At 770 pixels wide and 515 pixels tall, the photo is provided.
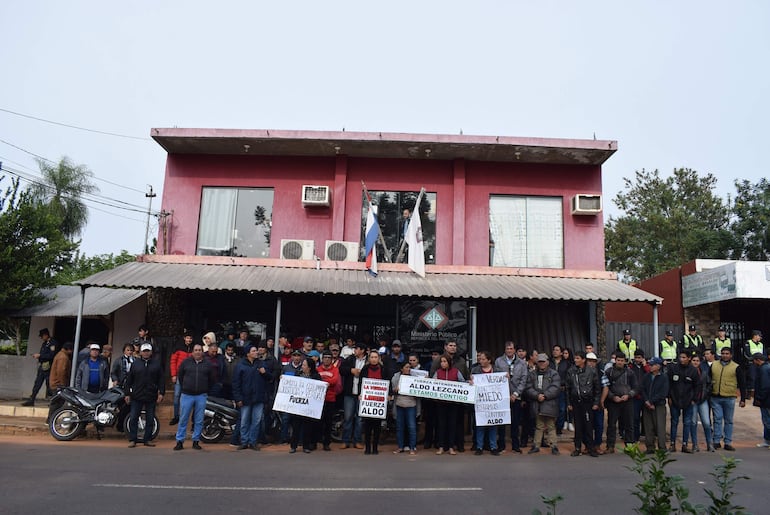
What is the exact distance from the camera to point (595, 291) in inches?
530

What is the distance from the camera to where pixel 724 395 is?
36.9 feet

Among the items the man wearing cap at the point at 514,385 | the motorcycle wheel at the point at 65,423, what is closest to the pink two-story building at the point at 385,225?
the man wearing cap at the point at 514,385

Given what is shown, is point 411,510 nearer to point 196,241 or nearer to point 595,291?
point 595,291

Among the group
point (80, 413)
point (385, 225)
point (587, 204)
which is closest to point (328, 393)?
point (80, 413)

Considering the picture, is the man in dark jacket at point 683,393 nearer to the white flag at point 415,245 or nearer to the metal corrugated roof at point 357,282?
the metal corrugated roof at point 357,282

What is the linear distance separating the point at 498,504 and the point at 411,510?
3.49 ft

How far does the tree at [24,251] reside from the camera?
49.7ft

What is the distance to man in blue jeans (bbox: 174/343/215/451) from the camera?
10.4 metres

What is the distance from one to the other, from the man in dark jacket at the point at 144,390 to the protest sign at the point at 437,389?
14.8 feet

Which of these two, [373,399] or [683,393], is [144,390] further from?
[683,393]

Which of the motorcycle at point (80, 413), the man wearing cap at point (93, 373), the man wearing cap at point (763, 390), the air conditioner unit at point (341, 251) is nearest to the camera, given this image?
the motorcycle at point (80, 413)

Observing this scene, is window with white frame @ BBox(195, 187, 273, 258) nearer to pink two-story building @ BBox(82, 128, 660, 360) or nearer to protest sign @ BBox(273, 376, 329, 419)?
pink two-story building @ BBox(82, 128, 660, 360)

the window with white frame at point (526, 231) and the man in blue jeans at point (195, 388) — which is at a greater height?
the window with white frame at point (526, 231)

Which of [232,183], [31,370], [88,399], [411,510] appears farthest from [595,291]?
[31,370]
